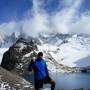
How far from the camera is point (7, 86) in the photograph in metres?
48.8

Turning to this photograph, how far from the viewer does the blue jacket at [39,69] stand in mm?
19953

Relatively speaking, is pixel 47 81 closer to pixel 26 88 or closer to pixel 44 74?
pixel 44 74

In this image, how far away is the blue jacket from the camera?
65.5 feet

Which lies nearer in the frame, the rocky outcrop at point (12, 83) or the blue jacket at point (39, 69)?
the blue jacket at point (39, 69)

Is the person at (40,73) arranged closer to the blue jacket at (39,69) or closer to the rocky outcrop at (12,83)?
the blue jacket at (39,69)

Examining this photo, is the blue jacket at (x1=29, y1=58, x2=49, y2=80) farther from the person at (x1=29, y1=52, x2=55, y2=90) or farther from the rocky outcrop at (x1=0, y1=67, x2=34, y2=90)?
the rocky outcrop at (x1=0, y1=67, x2=34, y2=90)

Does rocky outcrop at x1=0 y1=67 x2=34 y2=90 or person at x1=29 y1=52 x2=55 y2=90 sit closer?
person at x1=29 y1=52 x2=55 y2=90

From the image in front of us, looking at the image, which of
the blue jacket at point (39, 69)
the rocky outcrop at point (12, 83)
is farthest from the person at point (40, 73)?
the rocky outcrop at point (12, 83)

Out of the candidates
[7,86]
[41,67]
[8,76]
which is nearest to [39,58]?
[41,67]

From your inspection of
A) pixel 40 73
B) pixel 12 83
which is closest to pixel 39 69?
pixel 40 73

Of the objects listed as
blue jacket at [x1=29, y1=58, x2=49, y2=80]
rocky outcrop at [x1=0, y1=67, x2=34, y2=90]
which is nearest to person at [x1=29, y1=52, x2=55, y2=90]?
blue jacket at [x1=29, y1=58, x2=49, y2=80]

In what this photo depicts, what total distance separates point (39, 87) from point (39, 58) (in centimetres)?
180

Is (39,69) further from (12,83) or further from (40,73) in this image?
(12,83)

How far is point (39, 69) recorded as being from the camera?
20094mm
